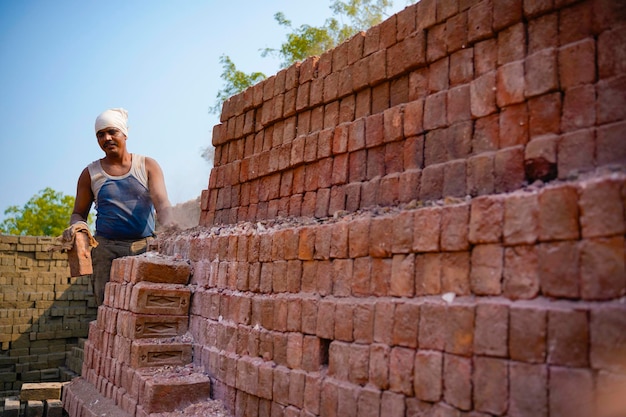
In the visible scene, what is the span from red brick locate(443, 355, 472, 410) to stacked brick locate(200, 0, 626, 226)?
3.09 feet

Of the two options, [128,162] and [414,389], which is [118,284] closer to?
[128,162]

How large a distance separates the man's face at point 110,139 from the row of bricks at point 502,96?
105 inches

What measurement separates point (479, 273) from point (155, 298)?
3434mm

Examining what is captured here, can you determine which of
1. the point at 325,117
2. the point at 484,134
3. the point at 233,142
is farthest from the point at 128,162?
the point at 484,134

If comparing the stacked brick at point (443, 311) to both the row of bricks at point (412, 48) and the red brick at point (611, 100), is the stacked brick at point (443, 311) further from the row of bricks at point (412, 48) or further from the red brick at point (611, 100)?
the row of bricks at point (412, 48)

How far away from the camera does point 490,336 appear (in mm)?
2730

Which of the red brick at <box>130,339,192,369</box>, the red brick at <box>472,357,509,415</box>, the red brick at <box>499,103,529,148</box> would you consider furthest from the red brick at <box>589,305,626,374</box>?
the red brick at <box>130,339,192,369</box>

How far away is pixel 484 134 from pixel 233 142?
3310 millimetres

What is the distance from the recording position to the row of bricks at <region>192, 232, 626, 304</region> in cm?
240

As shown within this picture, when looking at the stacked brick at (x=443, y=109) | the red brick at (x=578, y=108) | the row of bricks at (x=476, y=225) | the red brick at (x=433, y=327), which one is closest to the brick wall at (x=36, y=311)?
the stacked brick at (x=443, y=109)

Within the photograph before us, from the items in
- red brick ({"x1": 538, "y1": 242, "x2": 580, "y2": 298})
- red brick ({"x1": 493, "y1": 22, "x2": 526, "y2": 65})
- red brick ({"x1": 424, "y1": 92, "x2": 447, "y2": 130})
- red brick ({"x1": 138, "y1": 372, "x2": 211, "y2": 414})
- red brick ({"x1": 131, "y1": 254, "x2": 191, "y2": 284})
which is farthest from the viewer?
red brick ({"x1": 131, "y1": 254, "x2": 191, "y2": 284})

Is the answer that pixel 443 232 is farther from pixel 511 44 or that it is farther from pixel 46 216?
pixel 46 216

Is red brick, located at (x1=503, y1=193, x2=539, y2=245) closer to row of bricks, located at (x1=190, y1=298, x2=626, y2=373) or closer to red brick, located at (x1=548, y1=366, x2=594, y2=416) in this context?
row of bricks, located at (x1=190, y1=298, x2=626, y2=373)

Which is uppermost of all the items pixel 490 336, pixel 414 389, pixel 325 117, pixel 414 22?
pixel 414 22
